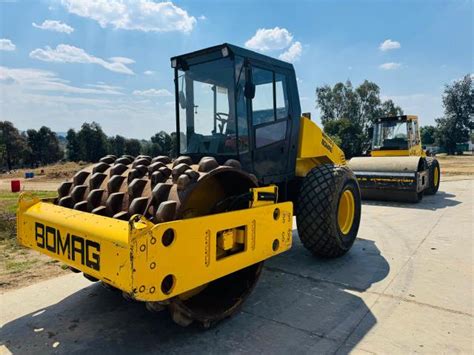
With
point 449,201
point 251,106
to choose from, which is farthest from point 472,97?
point 251,106

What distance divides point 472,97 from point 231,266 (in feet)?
196

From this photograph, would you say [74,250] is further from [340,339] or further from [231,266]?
[340,339]

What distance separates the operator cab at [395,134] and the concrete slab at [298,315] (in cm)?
798

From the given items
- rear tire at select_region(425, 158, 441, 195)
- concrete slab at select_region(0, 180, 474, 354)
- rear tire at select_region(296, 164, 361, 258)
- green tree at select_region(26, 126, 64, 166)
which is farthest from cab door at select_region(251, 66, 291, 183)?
green tree at select_region(26, 126, 64, 166)

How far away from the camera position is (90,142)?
50125 mm

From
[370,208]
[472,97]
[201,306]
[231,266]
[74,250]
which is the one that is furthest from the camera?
[472,97]

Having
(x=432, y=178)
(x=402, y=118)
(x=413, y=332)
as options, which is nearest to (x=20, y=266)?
(x=413, y=332)

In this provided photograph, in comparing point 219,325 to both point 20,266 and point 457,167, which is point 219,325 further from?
point 457,167

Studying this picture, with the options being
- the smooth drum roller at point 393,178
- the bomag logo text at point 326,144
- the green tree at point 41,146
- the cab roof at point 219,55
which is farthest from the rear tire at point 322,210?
the green tree at point 41,146

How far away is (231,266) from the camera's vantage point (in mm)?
2906

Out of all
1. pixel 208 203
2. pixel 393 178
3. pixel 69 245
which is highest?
pixel 208 203

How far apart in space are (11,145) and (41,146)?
15.5ft

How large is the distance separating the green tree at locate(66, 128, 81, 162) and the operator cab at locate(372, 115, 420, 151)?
4557cm

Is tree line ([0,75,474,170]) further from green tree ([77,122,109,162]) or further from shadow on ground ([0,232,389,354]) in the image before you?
shadow on ground ([0,232,389,354])
